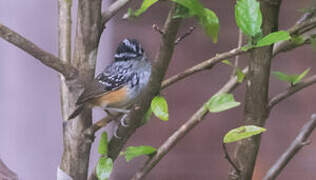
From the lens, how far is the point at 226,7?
52.4 inches

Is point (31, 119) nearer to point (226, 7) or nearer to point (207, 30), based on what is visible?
point (226, 7)

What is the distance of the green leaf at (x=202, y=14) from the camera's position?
494mm

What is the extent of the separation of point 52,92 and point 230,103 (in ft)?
2.66

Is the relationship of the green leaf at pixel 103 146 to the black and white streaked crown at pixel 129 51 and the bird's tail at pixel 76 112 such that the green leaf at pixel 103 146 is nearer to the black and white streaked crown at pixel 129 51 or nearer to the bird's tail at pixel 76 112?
the bird's tail at pixel 76 112

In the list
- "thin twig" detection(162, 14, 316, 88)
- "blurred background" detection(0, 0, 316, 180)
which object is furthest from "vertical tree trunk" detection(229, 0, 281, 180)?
"blurred background" detection(0, 0, 316, 180)

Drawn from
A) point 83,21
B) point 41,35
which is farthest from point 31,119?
point 83,21

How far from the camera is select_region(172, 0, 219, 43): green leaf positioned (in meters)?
0.49

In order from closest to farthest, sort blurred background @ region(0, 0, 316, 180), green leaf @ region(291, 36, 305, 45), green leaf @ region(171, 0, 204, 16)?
green leaf @ region(171, 0, 204, 16), green leaf @ region(291, 36, 305, 45), blurred background @ region(0, 0, 316, 180)

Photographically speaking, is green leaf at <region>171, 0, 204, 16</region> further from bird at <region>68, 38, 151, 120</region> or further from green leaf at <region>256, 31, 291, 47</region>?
bird at <region>68, 38, 151, 120</region>

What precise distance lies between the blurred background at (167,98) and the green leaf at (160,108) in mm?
709

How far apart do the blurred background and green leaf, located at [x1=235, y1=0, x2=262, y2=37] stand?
78 cm

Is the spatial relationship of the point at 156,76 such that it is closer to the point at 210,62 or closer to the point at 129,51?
the point at 210,62

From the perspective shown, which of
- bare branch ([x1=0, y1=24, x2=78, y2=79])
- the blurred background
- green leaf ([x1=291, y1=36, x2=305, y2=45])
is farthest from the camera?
the blurred background

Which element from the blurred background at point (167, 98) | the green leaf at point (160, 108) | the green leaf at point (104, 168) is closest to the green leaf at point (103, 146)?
the green leaf at point (104, 168)
